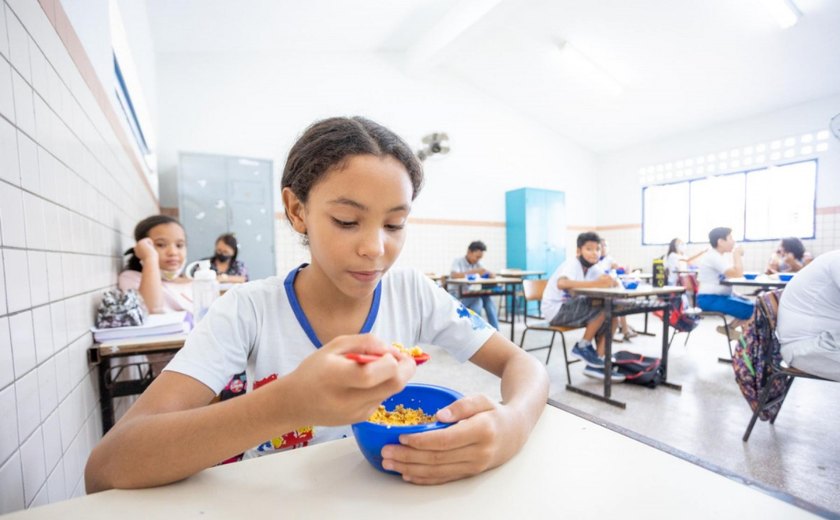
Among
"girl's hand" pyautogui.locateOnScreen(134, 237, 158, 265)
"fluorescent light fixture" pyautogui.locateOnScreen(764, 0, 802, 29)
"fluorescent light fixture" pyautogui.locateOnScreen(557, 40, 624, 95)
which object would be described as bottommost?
"girl's hand" pyautogui.locateOnScreen(134, 237, 158, 265)

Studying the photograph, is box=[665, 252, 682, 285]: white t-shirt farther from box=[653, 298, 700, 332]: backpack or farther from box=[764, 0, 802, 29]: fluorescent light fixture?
box=[764, 0, 802, 29]: fluorescent light fixture

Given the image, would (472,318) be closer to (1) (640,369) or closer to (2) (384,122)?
(1) (640,369)

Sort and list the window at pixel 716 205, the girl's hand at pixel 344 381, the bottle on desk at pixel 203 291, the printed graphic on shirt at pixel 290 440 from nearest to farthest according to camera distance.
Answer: the girl's hand at pixel 344 381 → the printed graphic on shirt at pixel 290 440 → the bottle on desk at pixel 203 291 → the window at pixel 716 205

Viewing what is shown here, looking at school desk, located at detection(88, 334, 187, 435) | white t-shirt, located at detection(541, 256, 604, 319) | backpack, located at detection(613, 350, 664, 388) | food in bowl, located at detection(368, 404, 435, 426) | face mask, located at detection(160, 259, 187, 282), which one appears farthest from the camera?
white t-shirt, located at detection(541, 256, 604, 319)

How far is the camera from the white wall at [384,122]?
495 cm

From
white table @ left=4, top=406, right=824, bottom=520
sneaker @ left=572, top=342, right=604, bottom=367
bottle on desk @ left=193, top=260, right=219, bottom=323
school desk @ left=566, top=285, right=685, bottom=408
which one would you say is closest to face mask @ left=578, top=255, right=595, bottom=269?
school desk @ left=566, top=285, right=685, bottom=408

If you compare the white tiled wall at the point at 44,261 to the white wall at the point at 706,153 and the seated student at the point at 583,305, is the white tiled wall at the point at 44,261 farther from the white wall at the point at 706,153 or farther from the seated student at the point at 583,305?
the white wall at the point at 706,153

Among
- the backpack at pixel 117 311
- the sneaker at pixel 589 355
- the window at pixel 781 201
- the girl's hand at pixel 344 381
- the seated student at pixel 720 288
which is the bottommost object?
the sneaker at pixel 589 355

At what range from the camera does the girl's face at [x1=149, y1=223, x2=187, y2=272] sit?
7.01 feet

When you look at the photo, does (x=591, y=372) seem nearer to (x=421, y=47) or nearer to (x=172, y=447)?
(x=172, y=447)

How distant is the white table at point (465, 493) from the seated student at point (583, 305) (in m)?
2.73

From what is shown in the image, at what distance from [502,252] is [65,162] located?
22.1 ft

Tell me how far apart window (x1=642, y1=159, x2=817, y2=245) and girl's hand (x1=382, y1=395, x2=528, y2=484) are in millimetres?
7102

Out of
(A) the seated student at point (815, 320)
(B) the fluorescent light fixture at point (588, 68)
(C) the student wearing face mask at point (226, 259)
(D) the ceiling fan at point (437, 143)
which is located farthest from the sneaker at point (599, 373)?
(B) the fluorescent light fixture at point (588, 68)
